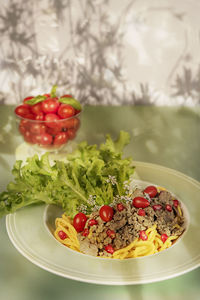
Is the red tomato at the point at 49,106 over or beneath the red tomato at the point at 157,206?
over

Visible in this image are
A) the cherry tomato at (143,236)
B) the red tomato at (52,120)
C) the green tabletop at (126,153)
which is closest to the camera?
the green tabletop at (126,153)

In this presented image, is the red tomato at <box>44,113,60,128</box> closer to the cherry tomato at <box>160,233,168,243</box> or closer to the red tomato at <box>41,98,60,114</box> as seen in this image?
the red tomato at <box>41,98,60,114</box>

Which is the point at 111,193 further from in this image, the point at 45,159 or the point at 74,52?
the point at 74,52

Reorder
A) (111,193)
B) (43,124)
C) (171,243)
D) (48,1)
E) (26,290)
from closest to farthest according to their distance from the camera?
(26,290) → (171,243) → (111,193) → (43,124) → (48,1)

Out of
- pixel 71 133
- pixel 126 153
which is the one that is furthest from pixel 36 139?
pixel 126 153

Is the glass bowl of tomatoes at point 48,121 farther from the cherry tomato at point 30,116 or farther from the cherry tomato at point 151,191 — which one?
the cherry tomato at point 151,191

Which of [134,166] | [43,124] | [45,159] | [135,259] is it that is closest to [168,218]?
[135,259]

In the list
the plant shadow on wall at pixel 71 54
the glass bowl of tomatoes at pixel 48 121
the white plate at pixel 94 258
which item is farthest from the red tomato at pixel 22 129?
the plant shadow on wall at pixel 71 54
